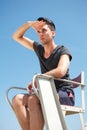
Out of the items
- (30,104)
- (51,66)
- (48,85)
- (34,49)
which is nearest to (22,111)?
(30,104)

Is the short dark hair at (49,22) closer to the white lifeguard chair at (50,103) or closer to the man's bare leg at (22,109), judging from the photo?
the white lifeguard chair at (50,103)

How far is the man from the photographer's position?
2893 mm

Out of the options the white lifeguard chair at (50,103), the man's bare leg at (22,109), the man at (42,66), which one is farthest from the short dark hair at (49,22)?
the man's bare leg at (22,109)

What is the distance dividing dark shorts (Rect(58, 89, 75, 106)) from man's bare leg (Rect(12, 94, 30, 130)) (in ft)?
1.23

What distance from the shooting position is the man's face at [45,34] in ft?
11.3

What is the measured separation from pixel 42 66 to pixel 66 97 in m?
0.50

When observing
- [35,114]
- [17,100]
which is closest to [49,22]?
[17,100]

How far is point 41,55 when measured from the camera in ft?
11.6

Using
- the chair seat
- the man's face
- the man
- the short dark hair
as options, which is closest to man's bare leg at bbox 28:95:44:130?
the man

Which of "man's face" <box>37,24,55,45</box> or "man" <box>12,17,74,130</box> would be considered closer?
"man" <box>12,17,74,130</box>

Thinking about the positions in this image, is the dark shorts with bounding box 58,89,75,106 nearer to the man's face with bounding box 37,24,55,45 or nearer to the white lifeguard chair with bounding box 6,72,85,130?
the white lifeguard chair with bounding box 6,72,85,130

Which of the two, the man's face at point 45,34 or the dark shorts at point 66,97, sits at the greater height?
the man's face at point 45,34

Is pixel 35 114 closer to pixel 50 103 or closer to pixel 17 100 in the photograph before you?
pixel 50 103

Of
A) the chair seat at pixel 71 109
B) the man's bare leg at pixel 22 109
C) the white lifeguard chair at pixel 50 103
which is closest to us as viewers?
the white lifeguard chair at pixel 50 103
